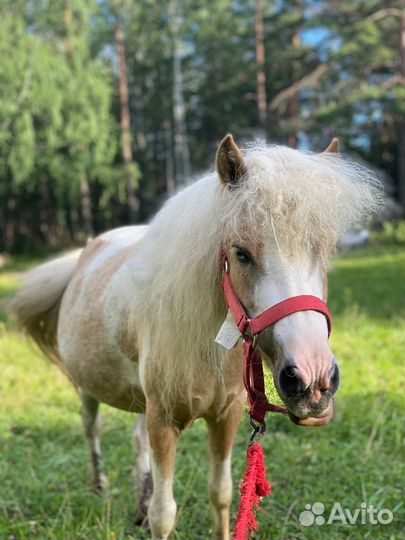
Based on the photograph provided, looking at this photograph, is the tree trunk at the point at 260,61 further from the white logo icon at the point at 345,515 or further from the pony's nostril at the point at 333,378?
the pony's nostril at the point at 333,378

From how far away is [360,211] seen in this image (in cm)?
182

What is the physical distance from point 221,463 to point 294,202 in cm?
145

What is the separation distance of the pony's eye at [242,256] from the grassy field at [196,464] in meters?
1.71

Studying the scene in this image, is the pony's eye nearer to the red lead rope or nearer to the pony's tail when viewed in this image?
the red lead rope

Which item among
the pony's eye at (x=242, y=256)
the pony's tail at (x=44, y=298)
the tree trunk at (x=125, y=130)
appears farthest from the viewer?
the tree trunk at (x=125, y=130)

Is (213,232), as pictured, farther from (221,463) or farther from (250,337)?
(221,463)

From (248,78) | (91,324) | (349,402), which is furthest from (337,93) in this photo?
(91,324)

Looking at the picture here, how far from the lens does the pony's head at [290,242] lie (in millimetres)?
1430

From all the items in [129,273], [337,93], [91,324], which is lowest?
[91,324]

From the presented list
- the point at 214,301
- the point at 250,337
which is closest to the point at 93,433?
the point at 214,301

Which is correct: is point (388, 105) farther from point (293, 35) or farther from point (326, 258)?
point (326, 258)

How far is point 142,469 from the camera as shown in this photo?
10.3 ft

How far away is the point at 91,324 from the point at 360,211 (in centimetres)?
158

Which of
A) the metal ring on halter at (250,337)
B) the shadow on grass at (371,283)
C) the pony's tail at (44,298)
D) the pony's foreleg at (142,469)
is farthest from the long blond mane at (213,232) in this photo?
the shadow on grass at (371,283)
